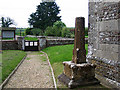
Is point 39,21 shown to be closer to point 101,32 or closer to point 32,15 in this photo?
point 32,15

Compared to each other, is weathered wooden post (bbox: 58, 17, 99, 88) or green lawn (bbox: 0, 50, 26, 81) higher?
weathered wooden post (bbox: 58, 17, 99, 88)

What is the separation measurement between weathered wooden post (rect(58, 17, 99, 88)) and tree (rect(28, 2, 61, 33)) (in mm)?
42776

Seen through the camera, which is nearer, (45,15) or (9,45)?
(9,45)

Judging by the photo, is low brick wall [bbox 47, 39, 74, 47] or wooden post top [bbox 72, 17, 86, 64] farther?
low brick wall [bbox 47, 39, 74, 47]

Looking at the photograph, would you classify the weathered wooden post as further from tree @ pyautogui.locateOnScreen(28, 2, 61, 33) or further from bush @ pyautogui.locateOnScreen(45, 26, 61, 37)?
tree @ pyautogui.locateOnScreen(28, 2, 61, 33)

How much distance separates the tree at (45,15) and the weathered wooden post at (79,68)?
4278 cm

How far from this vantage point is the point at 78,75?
5281 mm

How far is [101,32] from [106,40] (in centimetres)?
48

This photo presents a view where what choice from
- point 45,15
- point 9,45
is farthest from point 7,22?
point 9,45

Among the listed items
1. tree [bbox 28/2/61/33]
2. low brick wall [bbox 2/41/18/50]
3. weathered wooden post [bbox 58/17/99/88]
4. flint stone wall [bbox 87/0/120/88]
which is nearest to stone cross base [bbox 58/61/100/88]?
weathered wooden post [bbox 58/17/99/88]

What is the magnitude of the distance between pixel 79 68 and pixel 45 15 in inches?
1758

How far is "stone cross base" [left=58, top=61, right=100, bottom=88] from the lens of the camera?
17.1ft

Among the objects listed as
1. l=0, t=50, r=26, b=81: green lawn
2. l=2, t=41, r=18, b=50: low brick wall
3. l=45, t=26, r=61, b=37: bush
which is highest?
l=45, t=26, r=61, b=37: bush

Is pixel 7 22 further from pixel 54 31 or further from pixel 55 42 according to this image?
pixel 55 42
